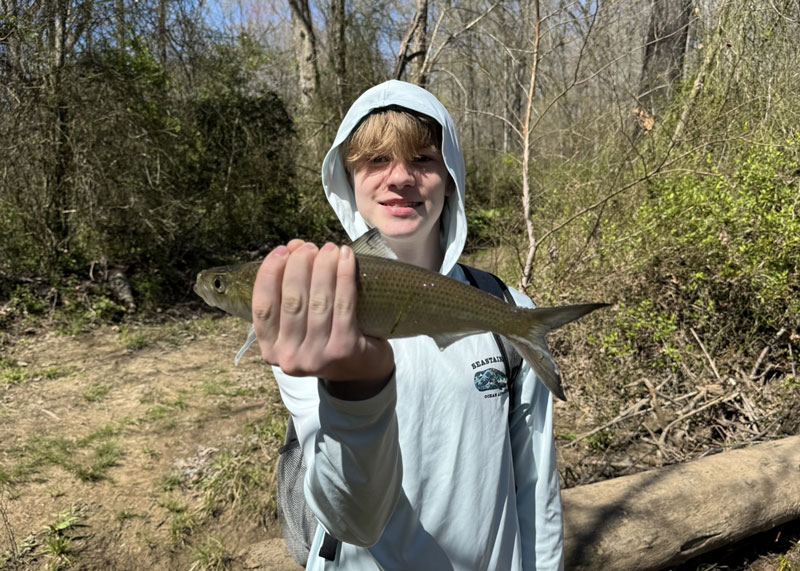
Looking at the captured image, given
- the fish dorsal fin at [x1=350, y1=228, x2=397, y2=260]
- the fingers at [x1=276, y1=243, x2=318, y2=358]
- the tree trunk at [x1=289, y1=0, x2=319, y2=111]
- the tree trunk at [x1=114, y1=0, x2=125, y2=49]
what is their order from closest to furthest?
the fingers at [x1=276, y1=243, x2=318, y2=358], the fish dorsal fin at [x1=350, y1=228, x2=397, y2=260], the tree trunk at [x1=114, y1=0, x2=125, y2=49], the tree trunk at [x1=289, y1=0, x2=319, y2=111]

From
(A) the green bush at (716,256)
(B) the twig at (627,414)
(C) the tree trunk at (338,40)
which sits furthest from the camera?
(C) the tree trunk at (338,40)

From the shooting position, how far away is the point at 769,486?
3957mm

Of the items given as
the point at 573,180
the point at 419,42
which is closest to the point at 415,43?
the point at 419,42

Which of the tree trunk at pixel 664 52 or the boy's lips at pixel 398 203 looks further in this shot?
the tree trunk at pixel 664 52

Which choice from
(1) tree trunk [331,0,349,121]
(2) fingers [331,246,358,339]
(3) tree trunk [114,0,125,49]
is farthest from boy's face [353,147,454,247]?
(1) tree trunk [331,0,349,121]

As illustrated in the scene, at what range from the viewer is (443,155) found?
6.98 ft

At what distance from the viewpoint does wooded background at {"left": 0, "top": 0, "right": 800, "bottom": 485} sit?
5.52 m

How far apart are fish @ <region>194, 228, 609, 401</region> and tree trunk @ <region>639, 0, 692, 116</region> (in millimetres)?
5823

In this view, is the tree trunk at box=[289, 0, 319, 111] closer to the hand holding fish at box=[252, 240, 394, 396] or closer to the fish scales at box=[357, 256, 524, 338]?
the fish scales at box=[357, 256, 524, 338]

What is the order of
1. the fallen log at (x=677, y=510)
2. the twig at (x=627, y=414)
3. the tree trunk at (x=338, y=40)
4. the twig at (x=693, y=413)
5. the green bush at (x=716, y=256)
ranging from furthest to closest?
1. the tree trunk at (x=338, y=40)
2. the green bush at (x=716, y=256)
3. the twig at (x=627, y=414)
4. the twig at (x=693, y=413)
5. the fallen log at (x=677, y=510)

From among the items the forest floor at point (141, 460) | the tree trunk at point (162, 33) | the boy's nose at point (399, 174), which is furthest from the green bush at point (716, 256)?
the tree trunk at point (162, 33)

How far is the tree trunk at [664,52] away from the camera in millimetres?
6711

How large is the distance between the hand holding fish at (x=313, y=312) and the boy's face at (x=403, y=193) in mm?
774

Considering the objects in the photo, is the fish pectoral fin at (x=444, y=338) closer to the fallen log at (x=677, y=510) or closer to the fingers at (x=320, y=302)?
the fingers at (x=320, y=302)
